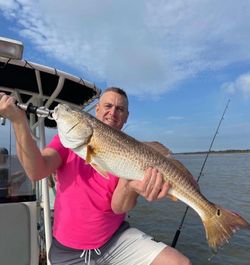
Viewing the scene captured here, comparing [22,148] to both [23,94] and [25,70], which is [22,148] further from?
[23,94]

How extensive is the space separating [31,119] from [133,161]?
3.81 m

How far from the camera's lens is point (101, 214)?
3469 millimetres

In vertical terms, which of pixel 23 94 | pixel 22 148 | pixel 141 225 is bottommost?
pixel 141 225

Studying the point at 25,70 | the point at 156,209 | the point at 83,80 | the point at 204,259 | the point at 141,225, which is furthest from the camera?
the point at 156,209

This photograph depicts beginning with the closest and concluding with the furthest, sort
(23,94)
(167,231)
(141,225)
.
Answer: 1. (23,94)
2. (167,231)
3. (141,225)

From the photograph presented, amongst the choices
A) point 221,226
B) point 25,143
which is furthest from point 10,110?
point 221,226

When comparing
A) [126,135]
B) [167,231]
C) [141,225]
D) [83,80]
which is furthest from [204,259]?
[126,135]

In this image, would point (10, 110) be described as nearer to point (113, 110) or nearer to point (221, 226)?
point (113, 110)

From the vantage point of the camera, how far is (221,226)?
3.04 metres

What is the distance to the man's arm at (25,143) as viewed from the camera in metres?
3.07

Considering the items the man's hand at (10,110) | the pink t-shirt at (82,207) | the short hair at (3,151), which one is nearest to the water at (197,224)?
the short hair at (3,151)

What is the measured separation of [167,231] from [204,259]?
11.2 feet

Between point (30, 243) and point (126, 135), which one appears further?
point (30, 243)

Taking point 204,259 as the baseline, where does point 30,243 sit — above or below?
above
